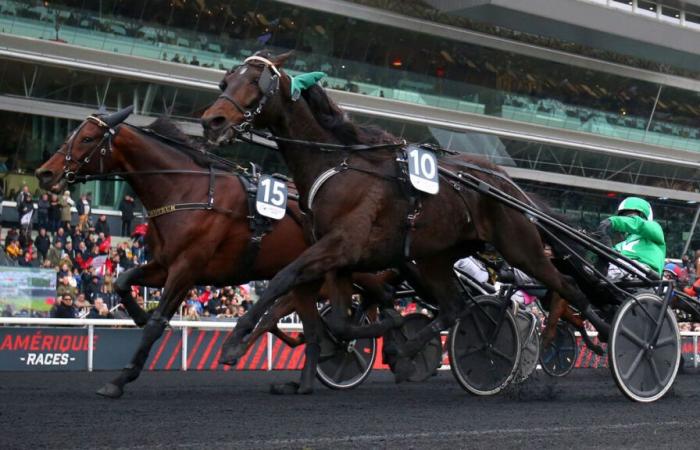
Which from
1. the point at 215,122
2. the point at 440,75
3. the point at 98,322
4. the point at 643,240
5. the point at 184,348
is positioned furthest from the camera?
the point at 440,75

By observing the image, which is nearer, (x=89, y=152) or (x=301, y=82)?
(x=301, y=82)

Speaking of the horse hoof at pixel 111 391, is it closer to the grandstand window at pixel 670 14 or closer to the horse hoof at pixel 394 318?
the horse hoof at pixel 394 318

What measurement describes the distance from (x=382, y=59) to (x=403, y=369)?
1991 cm

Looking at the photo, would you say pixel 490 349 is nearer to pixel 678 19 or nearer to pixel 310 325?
pixel 310 325

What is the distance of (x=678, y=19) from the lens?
1339 inches

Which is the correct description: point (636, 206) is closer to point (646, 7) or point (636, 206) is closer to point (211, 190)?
point (211, 190)

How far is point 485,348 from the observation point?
28.3 feet

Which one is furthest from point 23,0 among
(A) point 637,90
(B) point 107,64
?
(A) point 637,90

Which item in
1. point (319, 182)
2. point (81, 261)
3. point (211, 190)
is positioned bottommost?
point (81, 261)

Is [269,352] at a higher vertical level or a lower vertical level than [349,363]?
lower

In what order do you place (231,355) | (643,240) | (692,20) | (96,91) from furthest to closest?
(692,20), (96,91), (643,240), (231,355)

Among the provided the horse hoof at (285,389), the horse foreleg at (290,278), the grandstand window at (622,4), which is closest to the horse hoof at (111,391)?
the horse hoof at (285,389)

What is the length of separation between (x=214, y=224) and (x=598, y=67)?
25575 millimetres

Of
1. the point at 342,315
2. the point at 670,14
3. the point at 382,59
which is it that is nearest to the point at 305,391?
the point at 342,315
